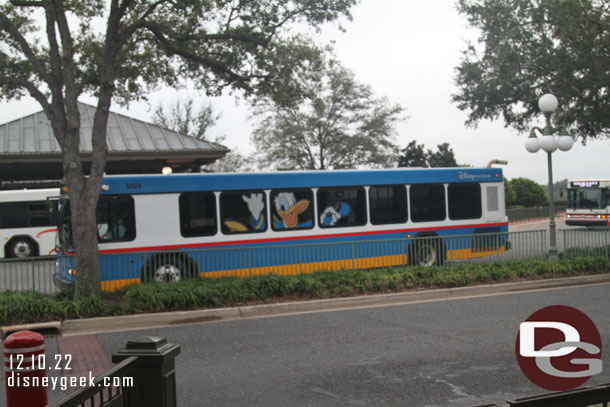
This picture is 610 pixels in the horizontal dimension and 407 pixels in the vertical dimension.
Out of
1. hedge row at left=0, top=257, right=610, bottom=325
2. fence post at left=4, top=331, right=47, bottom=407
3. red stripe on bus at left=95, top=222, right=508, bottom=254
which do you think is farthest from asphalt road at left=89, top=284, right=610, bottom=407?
red stripe on bus at left=95, top=222, right=508, bottom=254

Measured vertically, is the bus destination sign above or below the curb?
above

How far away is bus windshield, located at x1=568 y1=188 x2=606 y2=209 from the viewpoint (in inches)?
1331

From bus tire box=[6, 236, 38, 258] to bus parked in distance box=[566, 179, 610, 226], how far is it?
93.3 ft

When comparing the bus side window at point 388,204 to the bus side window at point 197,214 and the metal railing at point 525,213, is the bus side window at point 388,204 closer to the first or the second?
the bus side window at point 197,214

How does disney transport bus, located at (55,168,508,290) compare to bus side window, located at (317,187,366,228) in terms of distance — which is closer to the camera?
disney transport bus, located at (55,168,508,290)

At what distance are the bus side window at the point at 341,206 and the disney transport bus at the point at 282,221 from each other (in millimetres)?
27

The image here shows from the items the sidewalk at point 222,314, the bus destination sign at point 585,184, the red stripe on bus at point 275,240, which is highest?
the bus destination sign at point 585,184

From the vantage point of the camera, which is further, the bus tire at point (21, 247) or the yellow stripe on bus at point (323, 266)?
the bus tire at point (21, 247)

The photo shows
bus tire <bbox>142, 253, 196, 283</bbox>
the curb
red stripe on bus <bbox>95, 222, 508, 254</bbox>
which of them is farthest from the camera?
red stripe on bus <bbox>95, 222, 508, 254</bbox>

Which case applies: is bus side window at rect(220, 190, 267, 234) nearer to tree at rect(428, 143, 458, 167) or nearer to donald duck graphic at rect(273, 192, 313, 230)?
donald duck graphic at rect(273, 192, 313, 230)

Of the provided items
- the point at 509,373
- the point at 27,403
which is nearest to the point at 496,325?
the point at 509,373

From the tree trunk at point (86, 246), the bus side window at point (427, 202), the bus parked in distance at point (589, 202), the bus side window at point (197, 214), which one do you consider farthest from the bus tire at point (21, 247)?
the bus parked in distance at point (589, 202)

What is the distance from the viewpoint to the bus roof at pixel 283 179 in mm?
14094

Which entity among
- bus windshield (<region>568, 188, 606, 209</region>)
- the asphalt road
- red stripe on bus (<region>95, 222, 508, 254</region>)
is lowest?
the asphalt road
